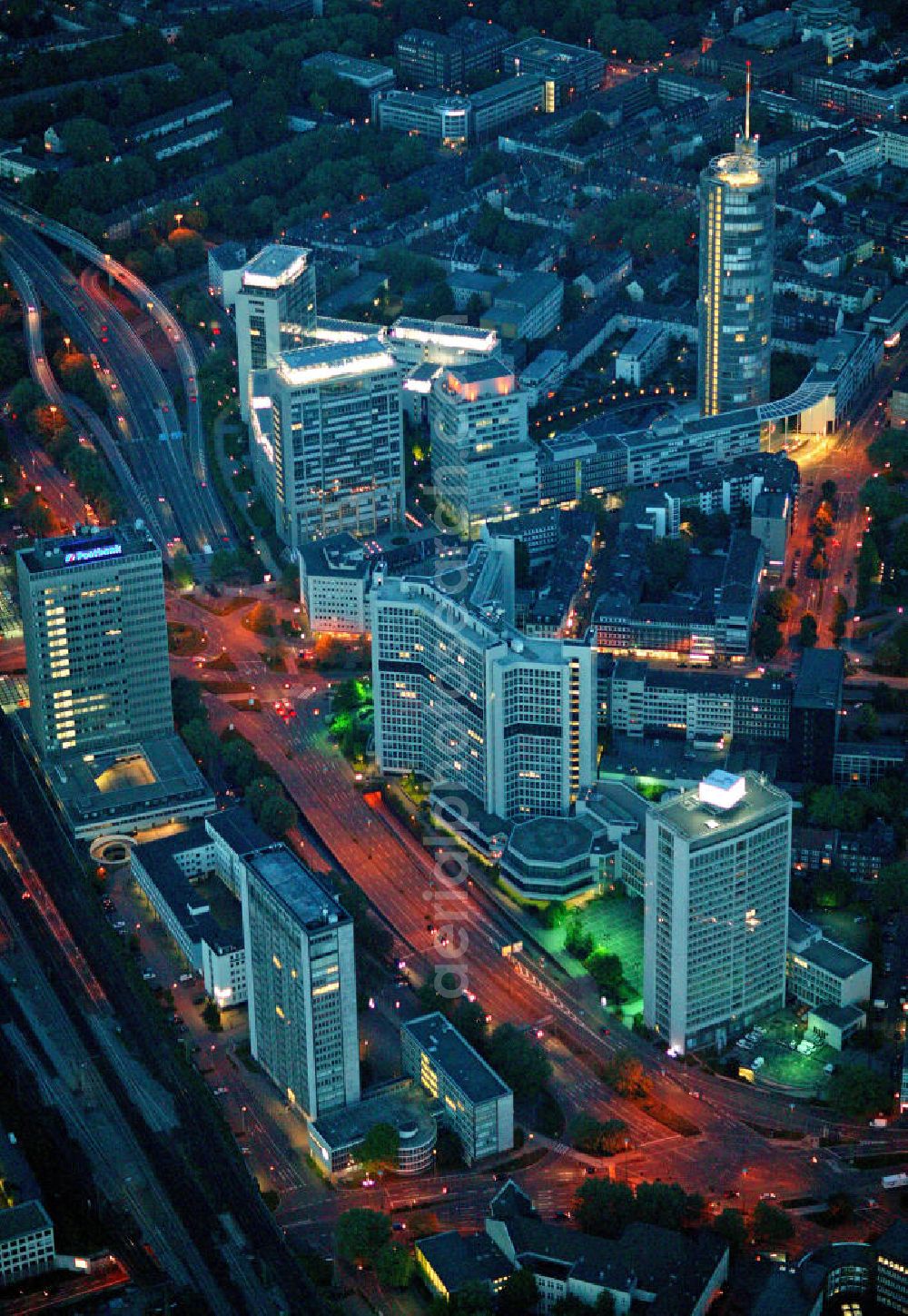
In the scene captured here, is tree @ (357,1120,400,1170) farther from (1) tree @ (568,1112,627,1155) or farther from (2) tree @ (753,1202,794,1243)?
(2) tree @ (753,1202,794,1243)

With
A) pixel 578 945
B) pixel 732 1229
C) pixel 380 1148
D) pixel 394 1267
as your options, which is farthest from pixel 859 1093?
pixel 394 1267

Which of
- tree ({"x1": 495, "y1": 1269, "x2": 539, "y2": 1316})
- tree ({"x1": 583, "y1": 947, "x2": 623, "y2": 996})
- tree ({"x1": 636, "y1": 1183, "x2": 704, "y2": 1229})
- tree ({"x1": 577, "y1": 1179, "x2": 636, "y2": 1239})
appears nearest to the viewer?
tree ({"x1": 495, "y1": 1269, "x2": 539, "y2": 1316})

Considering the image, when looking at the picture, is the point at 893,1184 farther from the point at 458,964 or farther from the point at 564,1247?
the point at 458,964

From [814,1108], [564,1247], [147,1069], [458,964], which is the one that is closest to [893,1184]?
[814,1108]

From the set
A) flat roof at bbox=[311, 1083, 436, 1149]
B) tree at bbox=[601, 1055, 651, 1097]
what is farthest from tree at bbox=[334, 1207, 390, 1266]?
tree at bbox=[601, 1055, 651, 1097]

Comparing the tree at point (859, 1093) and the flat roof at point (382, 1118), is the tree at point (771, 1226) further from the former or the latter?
the flat roof at point (382, 1118)
